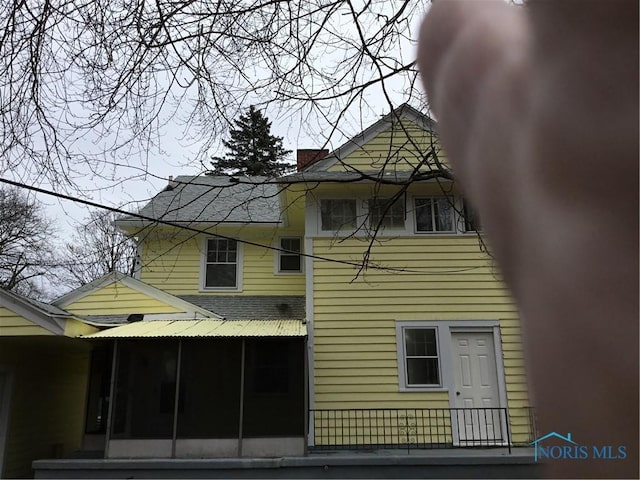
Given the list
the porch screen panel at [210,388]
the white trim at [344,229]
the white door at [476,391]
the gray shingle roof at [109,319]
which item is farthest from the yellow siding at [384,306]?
the gray shingle roof at [109,319]

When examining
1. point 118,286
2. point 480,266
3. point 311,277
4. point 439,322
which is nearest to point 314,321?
point 311,277

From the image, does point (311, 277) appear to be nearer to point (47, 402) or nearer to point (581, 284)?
point (47, 402)

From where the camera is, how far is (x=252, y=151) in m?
6.12

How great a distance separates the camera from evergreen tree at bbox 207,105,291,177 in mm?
5688

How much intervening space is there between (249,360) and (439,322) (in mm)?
3970

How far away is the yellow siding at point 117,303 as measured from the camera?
442 inches

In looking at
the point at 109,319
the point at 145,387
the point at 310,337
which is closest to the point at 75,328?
the point at 145,387

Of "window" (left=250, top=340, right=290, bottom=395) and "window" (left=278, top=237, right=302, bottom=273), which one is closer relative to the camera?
"window" (left=250, top=340, right=290, bottom=395)

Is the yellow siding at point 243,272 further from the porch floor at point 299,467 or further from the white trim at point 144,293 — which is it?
the porch floor at point 299,467

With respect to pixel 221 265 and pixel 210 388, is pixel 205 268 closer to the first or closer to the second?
pixel 221 265

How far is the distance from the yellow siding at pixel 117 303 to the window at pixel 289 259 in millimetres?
3013

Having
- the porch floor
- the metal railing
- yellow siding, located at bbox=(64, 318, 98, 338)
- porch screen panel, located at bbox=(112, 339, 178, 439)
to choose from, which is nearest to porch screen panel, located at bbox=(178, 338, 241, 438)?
porch screen panel, located at bbox=(112, 339, 178, 439)

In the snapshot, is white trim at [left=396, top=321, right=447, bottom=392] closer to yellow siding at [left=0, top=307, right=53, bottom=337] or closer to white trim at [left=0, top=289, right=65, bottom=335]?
white trim at [left=0, top=289, right=65, bottom=335]

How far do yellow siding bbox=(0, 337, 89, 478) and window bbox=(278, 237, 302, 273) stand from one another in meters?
4.96
